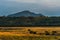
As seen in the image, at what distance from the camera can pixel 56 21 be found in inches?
4065

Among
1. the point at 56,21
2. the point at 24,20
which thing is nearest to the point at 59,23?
the point at 56,21

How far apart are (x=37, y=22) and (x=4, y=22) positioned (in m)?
13.8

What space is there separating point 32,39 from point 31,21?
63227mm

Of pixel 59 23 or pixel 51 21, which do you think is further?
pixel 51 21

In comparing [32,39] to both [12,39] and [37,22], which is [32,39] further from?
[37,22]

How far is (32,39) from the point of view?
1585 inches

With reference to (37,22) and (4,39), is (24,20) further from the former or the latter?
(4,39)

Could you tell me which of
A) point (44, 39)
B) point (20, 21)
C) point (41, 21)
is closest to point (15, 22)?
point (20, 21)

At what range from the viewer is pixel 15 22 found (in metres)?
100

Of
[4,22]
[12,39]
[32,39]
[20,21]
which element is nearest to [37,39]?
[32,39]

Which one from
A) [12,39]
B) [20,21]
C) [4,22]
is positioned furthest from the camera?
[20,21]

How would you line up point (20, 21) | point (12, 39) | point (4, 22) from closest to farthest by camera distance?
point (12, 39) < point (4, 22) < point (20, 21)

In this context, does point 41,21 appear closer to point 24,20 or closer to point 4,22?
point 24,20

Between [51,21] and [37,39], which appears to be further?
[51,21]
